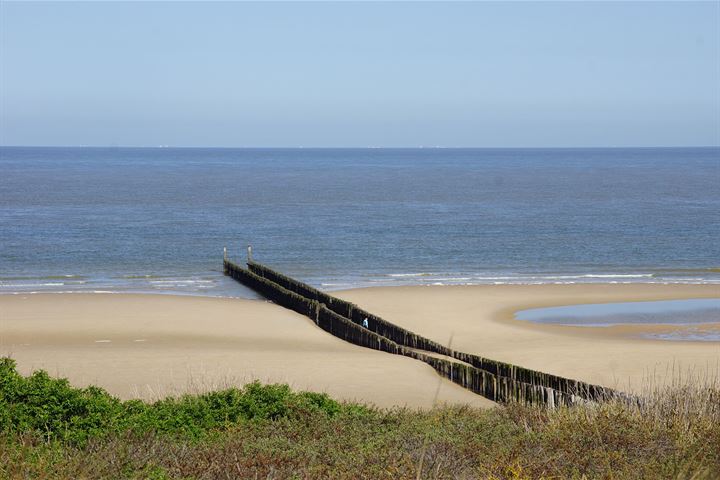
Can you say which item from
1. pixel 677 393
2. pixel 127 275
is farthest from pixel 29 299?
pixel 677 393

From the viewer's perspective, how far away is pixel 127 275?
4575 cm

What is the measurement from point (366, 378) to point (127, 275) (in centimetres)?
2540

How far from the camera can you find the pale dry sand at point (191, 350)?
2197cm

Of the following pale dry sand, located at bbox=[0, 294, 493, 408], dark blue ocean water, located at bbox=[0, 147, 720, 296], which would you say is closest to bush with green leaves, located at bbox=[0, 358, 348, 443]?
pale dry sand, located at bbox=[0, 294, 493, 408]

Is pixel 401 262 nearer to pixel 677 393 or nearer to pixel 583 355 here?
pixel 583 355

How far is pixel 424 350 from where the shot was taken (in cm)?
2611

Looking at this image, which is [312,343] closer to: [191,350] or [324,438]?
Result: [191,350]

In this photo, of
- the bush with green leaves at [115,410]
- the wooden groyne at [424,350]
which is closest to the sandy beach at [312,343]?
the wooden groyne at [424,350]

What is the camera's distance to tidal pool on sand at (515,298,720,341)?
31.9 m

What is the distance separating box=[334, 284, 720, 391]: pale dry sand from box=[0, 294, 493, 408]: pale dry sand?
320 cm

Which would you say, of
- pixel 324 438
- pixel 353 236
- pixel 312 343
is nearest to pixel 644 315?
pixel 312 343

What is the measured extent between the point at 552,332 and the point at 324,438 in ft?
66.5

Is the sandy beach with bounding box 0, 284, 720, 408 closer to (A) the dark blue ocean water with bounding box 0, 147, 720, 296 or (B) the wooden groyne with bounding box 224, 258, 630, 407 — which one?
(B) the wooden groyne with bounding box 224, 258, 630, 407

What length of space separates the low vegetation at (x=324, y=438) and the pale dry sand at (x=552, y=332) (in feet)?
15.9
